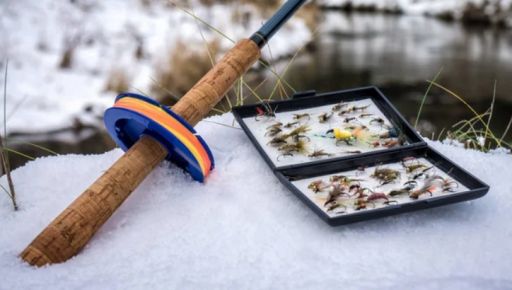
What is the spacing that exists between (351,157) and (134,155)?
433 millimetres

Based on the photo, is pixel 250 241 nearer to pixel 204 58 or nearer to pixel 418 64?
pixel 204 58

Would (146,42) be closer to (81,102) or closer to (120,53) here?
(120,53)

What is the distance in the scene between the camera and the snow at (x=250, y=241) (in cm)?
97

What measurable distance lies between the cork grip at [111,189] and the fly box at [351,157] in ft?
0.40

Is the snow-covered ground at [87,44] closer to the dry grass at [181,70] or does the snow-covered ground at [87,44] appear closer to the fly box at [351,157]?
the dry grass at [181,70]

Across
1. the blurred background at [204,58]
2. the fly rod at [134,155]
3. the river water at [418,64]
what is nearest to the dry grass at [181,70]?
the blurred background at [204,58]

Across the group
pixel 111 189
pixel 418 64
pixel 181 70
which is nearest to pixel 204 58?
pixel 181 70

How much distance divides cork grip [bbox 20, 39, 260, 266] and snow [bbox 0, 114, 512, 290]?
0.10 ft

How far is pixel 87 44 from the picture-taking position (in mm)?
6738

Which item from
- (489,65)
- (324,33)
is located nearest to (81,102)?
(324,33)

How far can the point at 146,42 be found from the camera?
6789 millimetres

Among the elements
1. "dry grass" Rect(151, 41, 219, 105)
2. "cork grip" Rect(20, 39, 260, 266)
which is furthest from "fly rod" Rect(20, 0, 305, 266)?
"dry grass" Rect(151, 41, 219, 105)

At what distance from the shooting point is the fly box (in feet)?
3.69

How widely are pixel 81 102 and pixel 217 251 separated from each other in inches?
194
